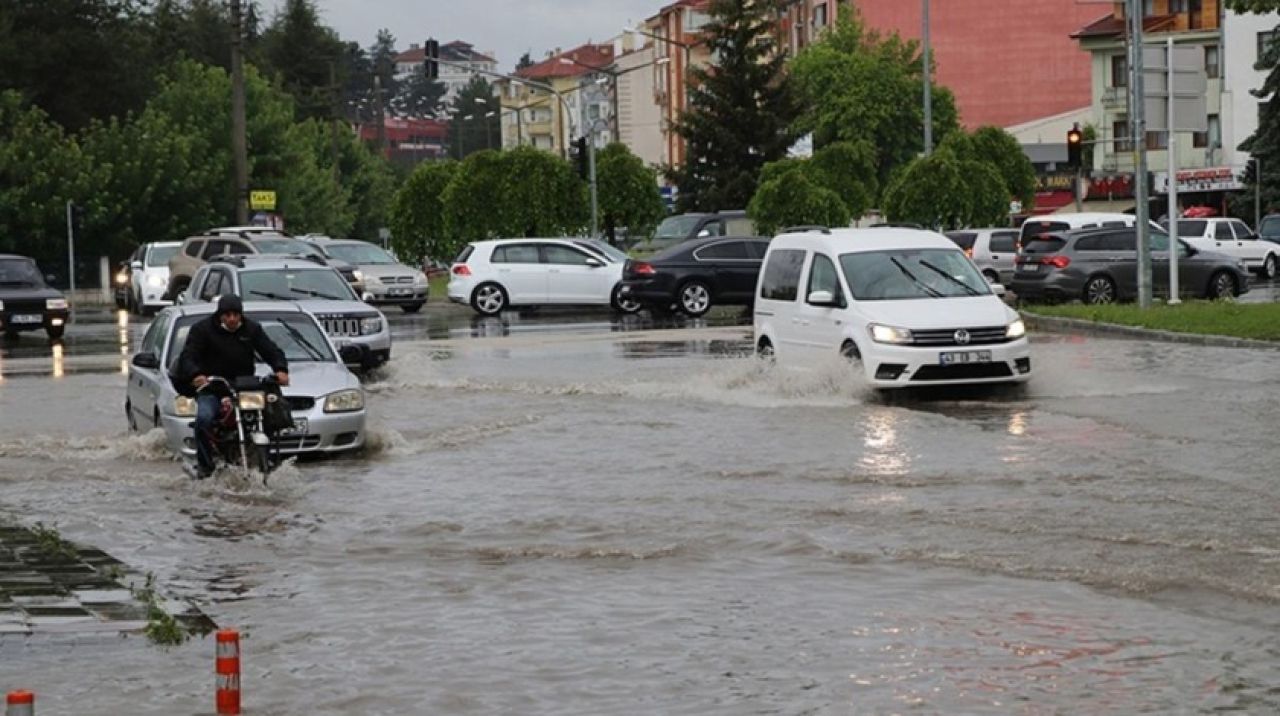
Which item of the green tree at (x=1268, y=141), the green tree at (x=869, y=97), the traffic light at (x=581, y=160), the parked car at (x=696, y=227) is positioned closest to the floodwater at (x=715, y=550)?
the traffic light at (x=581, y=160)

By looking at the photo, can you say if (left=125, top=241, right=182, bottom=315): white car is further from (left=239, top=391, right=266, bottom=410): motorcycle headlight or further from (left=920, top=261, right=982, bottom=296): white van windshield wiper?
(left=239, top=391, right=266, bottom=410): motorcycle headlight

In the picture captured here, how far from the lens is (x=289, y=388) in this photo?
61.2 feet

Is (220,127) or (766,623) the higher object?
(220,127)

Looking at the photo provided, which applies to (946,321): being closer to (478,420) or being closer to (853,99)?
(478,420)

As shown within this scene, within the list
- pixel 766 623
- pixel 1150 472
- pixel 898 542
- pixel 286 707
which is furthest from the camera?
pixel 1150 472

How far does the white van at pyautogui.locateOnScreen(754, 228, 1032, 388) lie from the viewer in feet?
73.5

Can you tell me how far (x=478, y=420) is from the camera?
2231cm

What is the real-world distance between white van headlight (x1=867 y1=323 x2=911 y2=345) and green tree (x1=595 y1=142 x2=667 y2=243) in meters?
40.5

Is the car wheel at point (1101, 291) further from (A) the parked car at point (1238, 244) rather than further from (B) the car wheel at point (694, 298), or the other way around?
(A) the parked car at point (1238, 244)

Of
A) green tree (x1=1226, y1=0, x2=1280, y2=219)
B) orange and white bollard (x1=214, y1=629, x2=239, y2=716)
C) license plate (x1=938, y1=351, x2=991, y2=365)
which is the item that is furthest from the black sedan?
orange and white bollard (x1=214, y1=629, x2=239, y2=716)

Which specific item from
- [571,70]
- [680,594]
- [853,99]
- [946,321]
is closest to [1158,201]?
[853,99]

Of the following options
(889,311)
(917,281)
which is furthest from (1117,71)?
(889,311)

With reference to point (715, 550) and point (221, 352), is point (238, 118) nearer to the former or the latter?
point (221, 352)

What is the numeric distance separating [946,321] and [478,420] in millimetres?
4703
